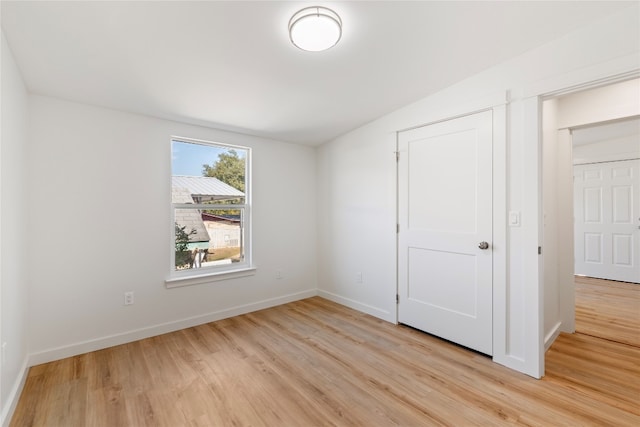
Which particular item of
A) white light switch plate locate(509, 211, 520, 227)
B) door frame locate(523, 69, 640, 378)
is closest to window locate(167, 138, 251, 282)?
white light switch plate locate(509, 211, 520, 227)

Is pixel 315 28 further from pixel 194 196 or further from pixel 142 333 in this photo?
pixel 142 333

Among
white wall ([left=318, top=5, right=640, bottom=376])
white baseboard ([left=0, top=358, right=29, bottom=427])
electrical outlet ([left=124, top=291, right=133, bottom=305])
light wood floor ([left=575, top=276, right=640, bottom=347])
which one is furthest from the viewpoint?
light wood floor ([left=575, top=276, right=640, bottom=347])

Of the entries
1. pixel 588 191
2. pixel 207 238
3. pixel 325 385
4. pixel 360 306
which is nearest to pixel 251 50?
pixel 207 238

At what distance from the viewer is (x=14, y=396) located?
5.89ft

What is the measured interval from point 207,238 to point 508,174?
3.06 metres

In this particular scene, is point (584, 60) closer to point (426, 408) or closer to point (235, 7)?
point (235, 7)

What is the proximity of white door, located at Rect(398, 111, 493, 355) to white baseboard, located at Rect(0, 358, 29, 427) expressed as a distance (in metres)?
3.07

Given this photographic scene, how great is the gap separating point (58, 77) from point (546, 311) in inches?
178

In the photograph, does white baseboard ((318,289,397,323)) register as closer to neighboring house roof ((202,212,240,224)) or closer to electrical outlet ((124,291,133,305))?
neighboring house roof ((202,212,240,224))

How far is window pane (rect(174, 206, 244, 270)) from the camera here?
3092 millimetres

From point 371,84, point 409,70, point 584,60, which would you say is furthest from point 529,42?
point 371,84

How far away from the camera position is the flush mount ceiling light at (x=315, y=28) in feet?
5.47

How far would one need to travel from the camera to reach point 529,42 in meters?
2.05

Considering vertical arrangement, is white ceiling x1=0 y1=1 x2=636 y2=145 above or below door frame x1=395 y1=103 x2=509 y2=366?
above
